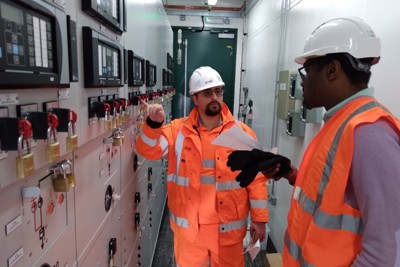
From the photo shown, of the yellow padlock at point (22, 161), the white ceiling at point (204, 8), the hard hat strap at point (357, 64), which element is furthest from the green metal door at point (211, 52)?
the yellow padlock at point (22, 161)

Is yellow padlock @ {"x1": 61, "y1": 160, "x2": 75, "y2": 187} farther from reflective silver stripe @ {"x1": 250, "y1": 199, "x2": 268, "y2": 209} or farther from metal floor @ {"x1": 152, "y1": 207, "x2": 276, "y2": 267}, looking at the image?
metal floor @ {"x1": 152, "y1": 207, "x2": 276, "y2": 267}

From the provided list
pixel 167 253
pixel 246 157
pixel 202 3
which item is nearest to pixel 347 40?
pixel 246 157

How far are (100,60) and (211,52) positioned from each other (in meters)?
4.68

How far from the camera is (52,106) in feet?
2.58

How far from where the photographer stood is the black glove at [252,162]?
4.50ft

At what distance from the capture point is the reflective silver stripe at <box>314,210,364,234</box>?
0.90 meters

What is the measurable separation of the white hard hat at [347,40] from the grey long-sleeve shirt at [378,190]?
277 millimetres

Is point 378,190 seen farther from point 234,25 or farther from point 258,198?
point 234,25

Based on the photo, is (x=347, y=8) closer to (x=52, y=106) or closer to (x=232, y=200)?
(x=232, y=200)

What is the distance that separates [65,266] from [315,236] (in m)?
0.82

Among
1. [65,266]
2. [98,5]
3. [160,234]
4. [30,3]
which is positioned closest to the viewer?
[30,3]

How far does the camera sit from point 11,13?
603mm

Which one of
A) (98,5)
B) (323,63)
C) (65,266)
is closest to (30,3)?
(98,5)

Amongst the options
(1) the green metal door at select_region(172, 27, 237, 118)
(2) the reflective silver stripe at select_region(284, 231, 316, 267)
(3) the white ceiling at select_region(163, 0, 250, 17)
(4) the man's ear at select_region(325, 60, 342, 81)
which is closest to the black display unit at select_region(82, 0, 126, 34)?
(4) the man's ear at select_region(325, 60, 342, 81)
